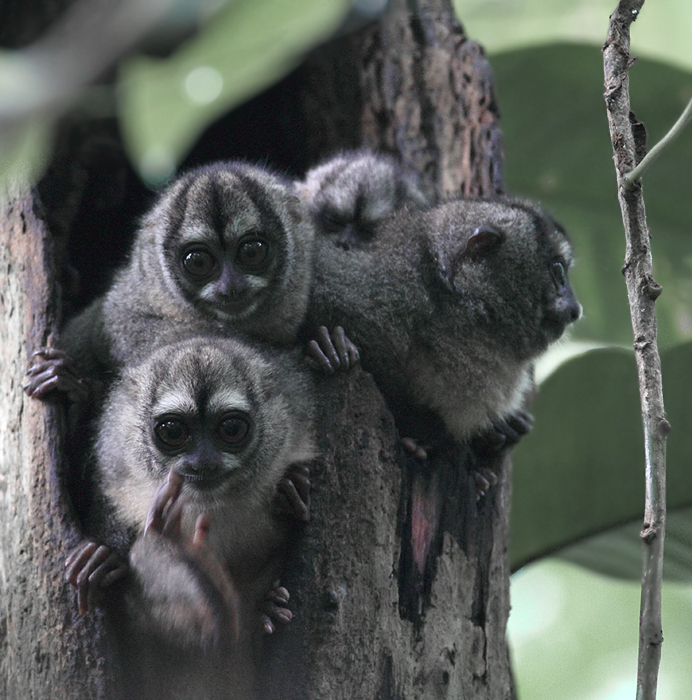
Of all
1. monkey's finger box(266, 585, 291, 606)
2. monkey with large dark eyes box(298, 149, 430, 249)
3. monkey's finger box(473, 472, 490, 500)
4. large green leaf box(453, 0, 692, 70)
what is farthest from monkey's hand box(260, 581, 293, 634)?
large green leaf box(453, 0, 692, 70)

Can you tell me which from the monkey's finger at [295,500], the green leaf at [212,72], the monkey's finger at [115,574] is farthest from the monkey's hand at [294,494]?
the green leaf at [212,72]

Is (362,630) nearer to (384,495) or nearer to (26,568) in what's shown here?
(384,495)

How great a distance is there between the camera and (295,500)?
6.89ft

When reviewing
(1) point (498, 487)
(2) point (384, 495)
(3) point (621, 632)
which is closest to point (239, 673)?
(2) point (384, 495)

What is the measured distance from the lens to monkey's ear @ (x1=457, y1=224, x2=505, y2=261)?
259cm

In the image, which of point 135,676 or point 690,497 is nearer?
point 135,676

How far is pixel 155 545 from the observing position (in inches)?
78.1

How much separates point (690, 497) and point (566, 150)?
150cm

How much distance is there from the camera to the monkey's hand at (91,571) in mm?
1966

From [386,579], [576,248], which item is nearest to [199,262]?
[386,579]

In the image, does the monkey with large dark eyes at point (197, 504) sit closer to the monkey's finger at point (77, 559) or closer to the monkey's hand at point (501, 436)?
the monkey's finger at point (77, 559)

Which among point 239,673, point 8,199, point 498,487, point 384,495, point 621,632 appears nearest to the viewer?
point 239,673

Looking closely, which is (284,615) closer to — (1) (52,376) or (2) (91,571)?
(2) (91,571)

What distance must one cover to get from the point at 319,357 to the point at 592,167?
70.5 inches
